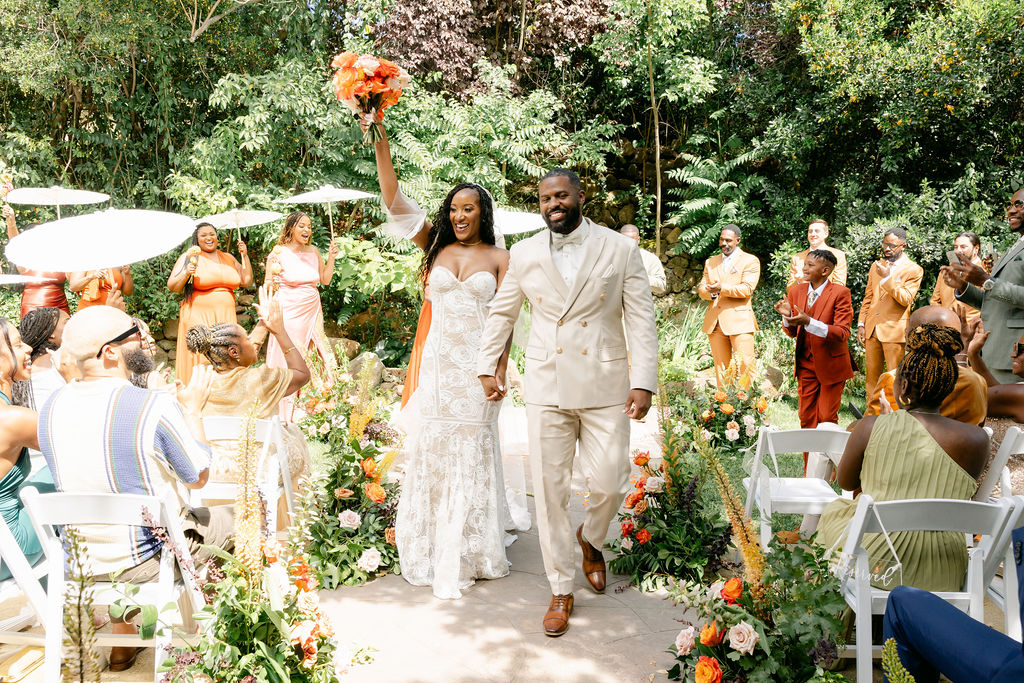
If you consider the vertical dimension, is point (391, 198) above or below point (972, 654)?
above

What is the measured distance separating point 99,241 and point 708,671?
5.08 m

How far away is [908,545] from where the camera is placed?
3.18 m

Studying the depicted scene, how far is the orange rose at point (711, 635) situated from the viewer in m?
2.87

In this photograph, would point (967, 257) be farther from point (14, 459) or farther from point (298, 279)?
point (14, 459)

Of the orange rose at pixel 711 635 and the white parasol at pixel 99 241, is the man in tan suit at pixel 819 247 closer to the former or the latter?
the orange rose at pixel 711 635

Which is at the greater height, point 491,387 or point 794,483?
point 491,387

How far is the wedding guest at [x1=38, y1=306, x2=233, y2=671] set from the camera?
3.13m

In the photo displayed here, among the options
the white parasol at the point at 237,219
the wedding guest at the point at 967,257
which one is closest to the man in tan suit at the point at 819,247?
the wedding guest at the point at 967,257

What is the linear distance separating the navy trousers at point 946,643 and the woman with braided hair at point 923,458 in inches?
21.1

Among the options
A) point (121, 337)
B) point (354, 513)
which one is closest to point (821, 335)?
point (354, 513)

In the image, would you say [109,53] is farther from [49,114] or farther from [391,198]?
[391,198]

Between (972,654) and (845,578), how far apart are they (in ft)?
2.49

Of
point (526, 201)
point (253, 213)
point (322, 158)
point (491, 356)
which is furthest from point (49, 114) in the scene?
point (491, 356)

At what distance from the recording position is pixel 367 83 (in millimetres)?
4082
